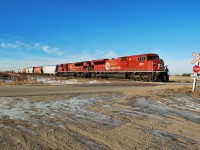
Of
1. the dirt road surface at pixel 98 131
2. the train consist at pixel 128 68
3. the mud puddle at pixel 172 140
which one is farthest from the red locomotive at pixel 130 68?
the mud puddle at pixel 172 140

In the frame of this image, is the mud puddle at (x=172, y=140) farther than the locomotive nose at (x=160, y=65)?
No

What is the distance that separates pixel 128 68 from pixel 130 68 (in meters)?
0.58

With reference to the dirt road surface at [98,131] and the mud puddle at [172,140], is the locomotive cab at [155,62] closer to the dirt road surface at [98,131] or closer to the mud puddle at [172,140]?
the dirt road surface at [98,131]

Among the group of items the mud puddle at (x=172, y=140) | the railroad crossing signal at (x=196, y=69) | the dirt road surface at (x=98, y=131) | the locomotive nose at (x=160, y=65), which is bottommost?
the mud puddle at (x=172, y=140)

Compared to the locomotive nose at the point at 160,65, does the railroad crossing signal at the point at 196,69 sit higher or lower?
lower

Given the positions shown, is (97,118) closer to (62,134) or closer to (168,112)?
(62,134)

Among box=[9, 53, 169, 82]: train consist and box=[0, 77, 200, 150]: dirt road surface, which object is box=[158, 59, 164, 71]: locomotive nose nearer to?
box=[9, 53, 169, 82]: train consist

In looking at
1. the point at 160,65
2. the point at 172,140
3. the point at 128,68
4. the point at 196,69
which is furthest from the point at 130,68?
the point at 172,140

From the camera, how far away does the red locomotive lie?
34281 mm

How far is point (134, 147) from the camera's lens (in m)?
5.12

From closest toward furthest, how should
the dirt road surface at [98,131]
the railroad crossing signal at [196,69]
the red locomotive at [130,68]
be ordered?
the dirt road surface at [98,131] < the railroad crossing signal at [196,69] < the red locomotive at [130,68]

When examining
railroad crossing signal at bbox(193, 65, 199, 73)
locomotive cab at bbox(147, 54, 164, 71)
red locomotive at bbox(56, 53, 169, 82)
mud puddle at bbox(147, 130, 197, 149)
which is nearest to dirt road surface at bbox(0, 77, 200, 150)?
mud puddle at bbox(147, 130, 197, 149)

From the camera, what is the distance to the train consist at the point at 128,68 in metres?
34.3

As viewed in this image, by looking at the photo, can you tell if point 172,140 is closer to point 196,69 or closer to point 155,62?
point 196,69
